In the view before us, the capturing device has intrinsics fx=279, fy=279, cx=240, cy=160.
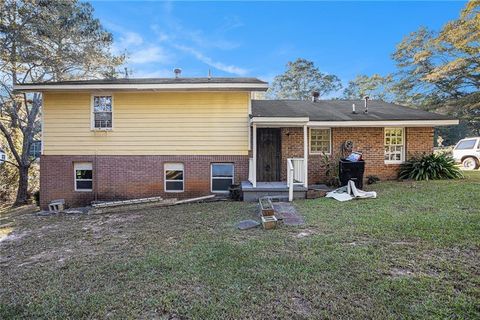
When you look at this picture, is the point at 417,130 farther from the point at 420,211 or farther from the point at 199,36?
the point at 199,36

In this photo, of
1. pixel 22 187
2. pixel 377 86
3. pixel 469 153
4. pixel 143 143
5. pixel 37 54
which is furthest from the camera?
pixel 377 86

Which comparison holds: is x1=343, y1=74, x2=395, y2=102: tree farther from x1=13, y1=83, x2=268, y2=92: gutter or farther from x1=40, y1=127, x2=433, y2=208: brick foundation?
x1=40, y1=127, x2=433, y2=208: brick foundation

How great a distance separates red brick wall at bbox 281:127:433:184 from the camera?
11.0 meters

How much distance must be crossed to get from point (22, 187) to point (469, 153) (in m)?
23.9

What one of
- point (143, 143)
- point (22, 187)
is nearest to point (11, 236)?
point (143, 143)

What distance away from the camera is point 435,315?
105 inches

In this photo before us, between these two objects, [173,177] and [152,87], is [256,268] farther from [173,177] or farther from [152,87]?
[152,87]

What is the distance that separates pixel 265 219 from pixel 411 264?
283 cm

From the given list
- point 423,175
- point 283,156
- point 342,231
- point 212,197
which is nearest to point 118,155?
point 212,197

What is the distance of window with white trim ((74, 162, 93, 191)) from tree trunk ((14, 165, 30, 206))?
5503mm

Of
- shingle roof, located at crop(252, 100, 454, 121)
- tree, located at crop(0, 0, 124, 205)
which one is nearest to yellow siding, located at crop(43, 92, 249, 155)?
shingle roof, located at crop(252, 100, 454, 121)

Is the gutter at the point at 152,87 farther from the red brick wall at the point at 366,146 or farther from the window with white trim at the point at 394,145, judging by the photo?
the window with white trim at the point at 394,145

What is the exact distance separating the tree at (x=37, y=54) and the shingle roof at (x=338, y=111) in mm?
8889

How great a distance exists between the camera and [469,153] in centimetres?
1583
